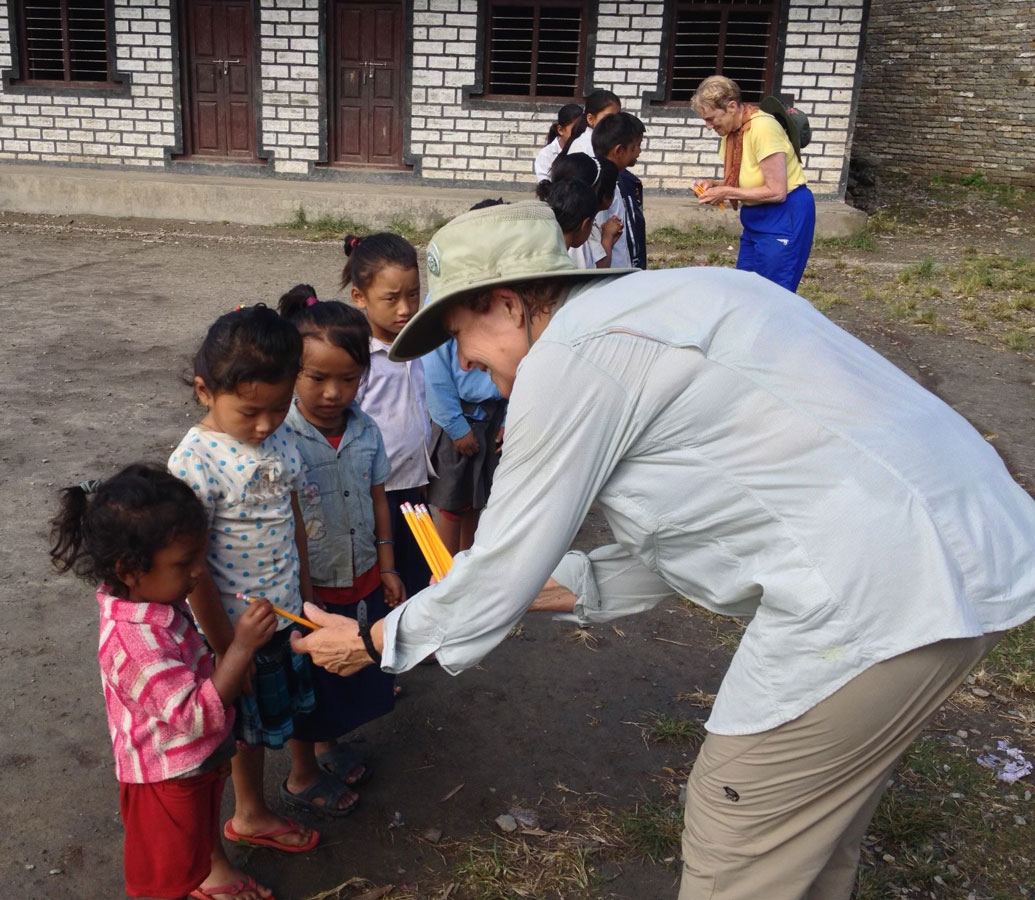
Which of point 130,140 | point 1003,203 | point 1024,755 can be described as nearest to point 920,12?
point 1003,203

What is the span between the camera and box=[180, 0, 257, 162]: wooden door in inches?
505

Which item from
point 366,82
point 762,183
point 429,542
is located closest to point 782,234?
point 762,183

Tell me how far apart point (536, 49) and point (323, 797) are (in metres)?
11.2

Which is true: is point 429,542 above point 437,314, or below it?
below

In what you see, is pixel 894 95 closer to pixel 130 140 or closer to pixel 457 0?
pixel 457 0

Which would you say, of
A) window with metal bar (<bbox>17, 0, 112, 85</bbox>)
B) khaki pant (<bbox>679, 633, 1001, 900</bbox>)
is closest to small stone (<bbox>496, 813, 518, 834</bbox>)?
khaki pant (<bbox>679, 633, 1001, 900</bbox>)

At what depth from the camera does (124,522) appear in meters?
2.04

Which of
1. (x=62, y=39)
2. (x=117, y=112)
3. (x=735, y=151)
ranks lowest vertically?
(x=735, y=151)

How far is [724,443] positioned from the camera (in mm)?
1662

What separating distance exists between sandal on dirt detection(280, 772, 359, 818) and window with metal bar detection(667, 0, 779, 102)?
11.0 m

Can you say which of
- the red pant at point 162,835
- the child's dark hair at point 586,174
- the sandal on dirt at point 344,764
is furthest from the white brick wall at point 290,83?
the red pant at point 162,835

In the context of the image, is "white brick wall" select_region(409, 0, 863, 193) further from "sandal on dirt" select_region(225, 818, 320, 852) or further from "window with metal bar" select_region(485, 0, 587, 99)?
"sandal on dirt" select_region(225, 818, 320, 852)

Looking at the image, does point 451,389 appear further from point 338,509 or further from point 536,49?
point 536,49

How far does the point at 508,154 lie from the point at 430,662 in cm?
999
